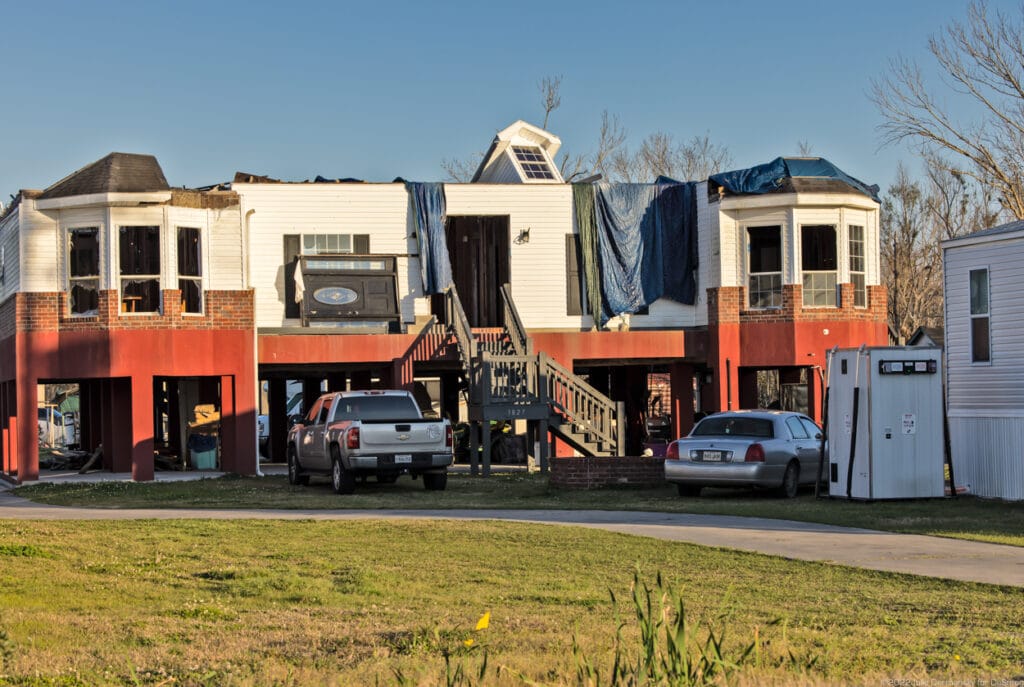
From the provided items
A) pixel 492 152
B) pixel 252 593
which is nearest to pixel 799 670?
pixel 252 593

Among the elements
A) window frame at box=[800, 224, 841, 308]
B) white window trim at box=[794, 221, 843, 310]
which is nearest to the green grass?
white window trim at box=[794, 221, 843, 310]

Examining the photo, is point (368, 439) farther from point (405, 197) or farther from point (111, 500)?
point (405, 197)

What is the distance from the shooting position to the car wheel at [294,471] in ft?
87.9

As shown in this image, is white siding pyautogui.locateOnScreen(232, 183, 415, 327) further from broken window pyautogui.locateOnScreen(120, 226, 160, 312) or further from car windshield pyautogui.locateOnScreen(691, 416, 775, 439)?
car windshield pyautogui.locateOnScreen(691, 416, 775, 439)

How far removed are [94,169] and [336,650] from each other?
73.6ft

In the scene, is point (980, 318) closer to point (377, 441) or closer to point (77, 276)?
point (377, 441)

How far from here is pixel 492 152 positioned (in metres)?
38.6

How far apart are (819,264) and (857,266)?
898 millimetres

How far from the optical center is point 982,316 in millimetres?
22594

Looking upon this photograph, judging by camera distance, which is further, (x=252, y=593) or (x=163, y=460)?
(x=163, y=460)

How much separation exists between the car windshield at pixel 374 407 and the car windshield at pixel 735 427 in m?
5.27

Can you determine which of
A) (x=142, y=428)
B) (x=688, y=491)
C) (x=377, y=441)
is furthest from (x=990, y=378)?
(x=142, y=428)

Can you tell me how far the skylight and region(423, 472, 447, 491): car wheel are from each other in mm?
13708

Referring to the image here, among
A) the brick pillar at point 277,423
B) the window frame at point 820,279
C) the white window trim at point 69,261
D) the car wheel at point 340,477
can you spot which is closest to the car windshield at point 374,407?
the car wheel at point 340,477
